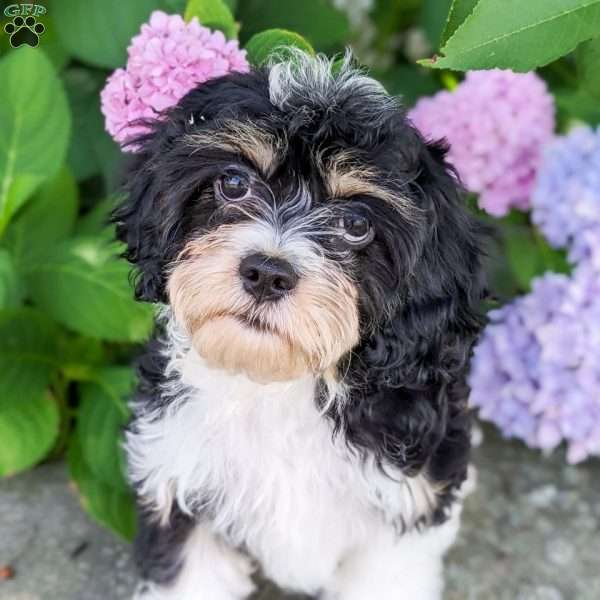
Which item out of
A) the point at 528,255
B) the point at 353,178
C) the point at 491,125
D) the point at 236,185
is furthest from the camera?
the point at 528,255

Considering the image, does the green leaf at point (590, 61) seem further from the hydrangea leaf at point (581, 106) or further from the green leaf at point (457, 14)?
the hydrangea leaf at point (581, 106)

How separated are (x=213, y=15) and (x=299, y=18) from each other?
2.91 feet

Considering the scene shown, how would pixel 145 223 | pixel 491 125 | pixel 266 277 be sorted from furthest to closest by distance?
pixel 491 125
pixel 145 223
pixel 266 277

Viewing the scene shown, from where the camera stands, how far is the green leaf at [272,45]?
2.99 meters

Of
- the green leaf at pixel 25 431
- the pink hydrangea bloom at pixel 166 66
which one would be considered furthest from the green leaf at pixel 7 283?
the pink hydrangea bloom at pixel 166 66

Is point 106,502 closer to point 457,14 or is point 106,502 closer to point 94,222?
point 94,222

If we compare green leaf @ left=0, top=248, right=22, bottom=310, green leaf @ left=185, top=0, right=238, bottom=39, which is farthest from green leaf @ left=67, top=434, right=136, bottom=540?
green leaf @ left=185, top=0, right=238, bottom=39

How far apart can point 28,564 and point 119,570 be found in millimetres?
344

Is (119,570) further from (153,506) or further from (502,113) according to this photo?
(502,113)

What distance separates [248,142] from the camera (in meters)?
2.51

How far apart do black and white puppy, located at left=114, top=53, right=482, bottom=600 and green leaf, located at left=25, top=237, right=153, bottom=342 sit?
0.42 m

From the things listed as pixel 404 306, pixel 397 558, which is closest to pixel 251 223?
pixel 404 306

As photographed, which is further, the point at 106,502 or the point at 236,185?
the point at 106,502

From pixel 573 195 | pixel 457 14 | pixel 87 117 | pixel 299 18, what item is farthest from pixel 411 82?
pixel 457 14
